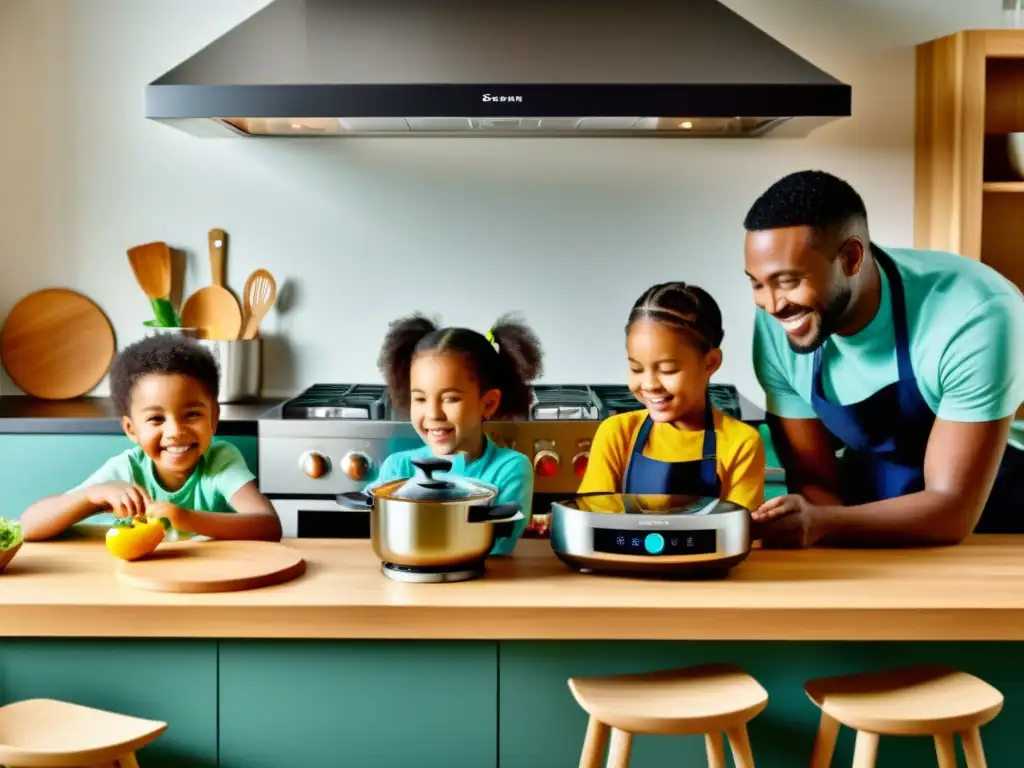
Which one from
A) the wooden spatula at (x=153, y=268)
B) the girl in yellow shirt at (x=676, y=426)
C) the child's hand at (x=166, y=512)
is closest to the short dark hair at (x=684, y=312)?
the girl in yellow shirt at (x=676, y=426)

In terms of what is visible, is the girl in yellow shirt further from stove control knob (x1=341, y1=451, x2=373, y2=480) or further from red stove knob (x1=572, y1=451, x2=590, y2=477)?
stove control knob (x1=341, y1=451, x2=373, y2=480)

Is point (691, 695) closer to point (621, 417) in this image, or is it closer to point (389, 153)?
point (621, 417)

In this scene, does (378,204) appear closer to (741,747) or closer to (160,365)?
(160,365)

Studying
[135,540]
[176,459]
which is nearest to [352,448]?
[176,459]

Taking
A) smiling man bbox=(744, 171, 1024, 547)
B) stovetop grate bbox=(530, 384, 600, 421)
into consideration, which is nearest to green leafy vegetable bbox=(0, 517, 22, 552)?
smiling man bbox=(744, 171, 1024, 547)

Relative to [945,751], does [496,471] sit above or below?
above

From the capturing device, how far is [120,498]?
73.2 inches

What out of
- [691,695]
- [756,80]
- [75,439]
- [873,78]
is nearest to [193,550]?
[691,695]

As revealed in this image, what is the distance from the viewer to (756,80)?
2666 millimetres

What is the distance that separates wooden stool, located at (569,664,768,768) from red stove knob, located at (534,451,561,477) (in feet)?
4.32

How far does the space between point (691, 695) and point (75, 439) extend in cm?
202

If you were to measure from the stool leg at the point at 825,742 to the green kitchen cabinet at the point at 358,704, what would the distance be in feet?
1.50

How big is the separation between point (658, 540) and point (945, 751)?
49 cm

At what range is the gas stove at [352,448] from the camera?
2.91 m
